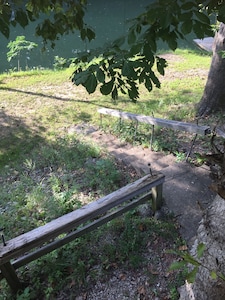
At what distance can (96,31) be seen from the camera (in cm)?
1644

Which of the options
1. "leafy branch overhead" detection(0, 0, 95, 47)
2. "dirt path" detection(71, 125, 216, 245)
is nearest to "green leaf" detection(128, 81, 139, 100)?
"leafy branch overhead" detection(0, 0, 95, 47)

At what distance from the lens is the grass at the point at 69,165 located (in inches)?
108

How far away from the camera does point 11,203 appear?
13.3ft

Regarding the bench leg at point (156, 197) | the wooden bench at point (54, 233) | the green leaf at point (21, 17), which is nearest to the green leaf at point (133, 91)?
the green leaf at point (21, 17)

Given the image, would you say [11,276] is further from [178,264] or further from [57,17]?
[57,17]

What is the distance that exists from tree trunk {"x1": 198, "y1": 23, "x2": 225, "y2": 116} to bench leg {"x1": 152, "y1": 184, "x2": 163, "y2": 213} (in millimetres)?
3163

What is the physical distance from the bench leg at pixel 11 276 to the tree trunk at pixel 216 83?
182 inches

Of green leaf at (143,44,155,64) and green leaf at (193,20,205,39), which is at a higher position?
green leaf at (193,20,205,39)

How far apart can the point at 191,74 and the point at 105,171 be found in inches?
218

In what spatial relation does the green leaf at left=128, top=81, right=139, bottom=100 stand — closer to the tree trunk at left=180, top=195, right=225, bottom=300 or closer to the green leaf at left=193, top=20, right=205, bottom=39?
the green leaf at left=193, top=20, right=205, bottom=39

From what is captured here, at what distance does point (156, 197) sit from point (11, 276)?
162 centimetres

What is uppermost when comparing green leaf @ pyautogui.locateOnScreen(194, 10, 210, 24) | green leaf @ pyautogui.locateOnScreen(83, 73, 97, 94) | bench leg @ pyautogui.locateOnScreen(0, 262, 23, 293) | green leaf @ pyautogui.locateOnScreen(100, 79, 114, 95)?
green leaf @ pyautogui.locateOnScreen(194, 10, 210, 24)

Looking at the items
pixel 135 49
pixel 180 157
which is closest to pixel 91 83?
pixel 135 49

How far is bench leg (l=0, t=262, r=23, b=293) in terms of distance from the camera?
2346mm
